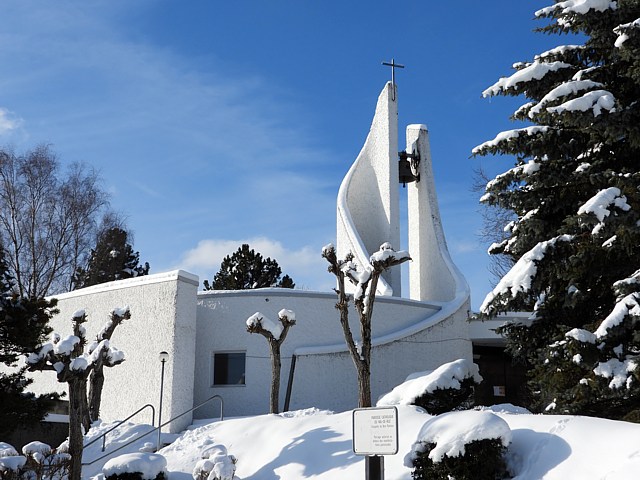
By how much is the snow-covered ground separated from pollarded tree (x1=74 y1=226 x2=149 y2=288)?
666 inches

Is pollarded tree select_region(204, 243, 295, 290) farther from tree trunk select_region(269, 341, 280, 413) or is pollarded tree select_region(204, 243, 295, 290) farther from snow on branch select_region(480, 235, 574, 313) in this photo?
snow on branch select_region(480, 235, 574, 313)

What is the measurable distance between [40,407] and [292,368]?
6545 millimetres

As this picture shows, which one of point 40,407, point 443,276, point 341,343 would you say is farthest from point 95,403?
point 443,276

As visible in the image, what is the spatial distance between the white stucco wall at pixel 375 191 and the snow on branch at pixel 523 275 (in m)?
14.5

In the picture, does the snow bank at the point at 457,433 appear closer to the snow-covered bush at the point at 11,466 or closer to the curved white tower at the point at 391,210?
the snow-covered bush at the point at 11,466

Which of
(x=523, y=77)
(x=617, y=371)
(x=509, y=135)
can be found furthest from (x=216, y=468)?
(x=523, y=77)

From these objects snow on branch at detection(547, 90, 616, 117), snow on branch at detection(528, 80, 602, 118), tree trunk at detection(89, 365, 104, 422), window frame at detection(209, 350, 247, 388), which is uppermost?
snow on branch at detection(528, 80, 602, 118)

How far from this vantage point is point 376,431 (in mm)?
7352

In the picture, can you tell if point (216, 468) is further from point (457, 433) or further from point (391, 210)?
point (391, 210)

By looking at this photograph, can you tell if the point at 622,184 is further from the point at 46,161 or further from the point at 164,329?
the point at 46,161

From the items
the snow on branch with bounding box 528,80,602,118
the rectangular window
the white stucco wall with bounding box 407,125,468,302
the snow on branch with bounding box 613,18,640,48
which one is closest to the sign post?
the snow on branch with bounding box 528,80,602,118

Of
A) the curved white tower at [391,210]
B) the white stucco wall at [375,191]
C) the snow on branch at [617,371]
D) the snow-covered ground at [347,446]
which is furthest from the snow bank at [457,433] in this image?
the white stucco wall at [375,191]

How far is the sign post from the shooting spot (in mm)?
7242

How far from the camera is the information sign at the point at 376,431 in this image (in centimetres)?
723
